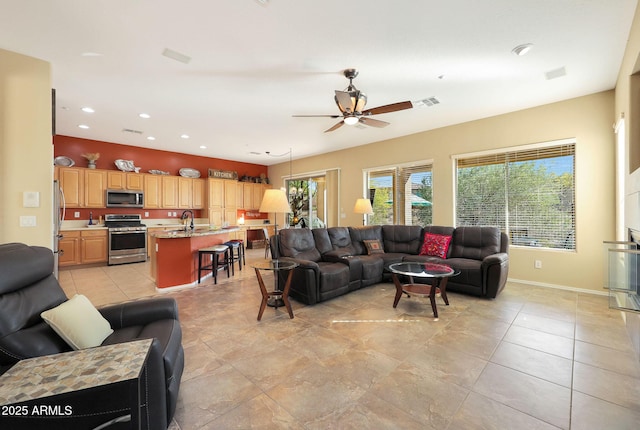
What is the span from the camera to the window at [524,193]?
420 centimetres

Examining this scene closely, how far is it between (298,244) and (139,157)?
5463mm

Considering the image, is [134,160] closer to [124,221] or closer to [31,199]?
[124,221]

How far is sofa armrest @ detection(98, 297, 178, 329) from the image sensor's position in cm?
190

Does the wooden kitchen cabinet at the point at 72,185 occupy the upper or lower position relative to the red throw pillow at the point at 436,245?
upper

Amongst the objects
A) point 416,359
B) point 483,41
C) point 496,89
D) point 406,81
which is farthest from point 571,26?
point 416,359

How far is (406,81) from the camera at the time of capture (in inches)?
138

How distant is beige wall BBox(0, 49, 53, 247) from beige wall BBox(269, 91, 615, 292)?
5.87 meters

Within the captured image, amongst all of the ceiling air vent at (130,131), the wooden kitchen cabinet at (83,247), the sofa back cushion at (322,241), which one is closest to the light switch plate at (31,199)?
the ceiling air vent at (130,131)

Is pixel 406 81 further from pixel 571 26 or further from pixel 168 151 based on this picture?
pixel 168 151

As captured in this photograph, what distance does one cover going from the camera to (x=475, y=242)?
14.5 ft

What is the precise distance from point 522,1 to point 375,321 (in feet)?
10.6

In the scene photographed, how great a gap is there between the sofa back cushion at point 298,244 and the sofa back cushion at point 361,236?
37.1 inches

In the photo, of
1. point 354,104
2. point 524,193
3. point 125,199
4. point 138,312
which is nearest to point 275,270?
point 138,312

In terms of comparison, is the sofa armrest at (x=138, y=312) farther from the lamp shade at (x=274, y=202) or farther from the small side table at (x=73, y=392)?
the lamp shade at (x=274, y=202)
